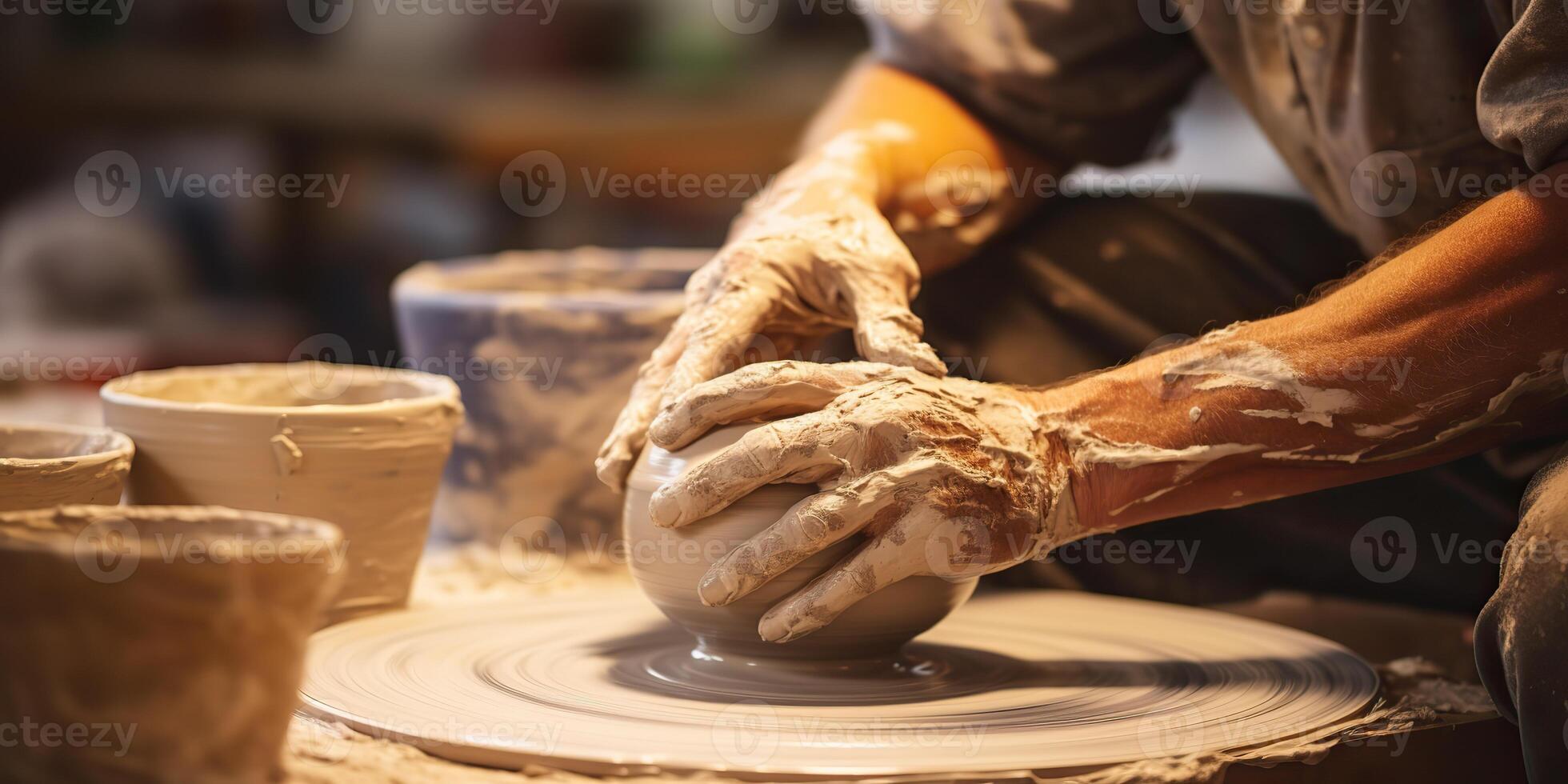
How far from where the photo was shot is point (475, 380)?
2.20 m

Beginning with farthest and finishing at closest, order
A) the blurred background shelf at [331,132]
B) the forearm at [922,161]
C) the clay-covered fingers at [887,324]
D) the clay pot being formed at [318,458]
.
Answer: the blurred background shelf at [331,132]
the forearm at [922,161]
the clay pot being formed at [318,458]
the clay-covered fingers at [887,324]

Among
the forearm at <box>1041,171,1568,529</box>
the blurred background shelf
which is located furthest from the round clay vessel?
the blurred background shelf

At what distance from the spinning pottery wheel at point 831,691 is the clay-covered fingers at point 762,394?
0.27 metres

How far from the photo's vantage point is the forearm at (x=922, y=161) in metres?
2.03


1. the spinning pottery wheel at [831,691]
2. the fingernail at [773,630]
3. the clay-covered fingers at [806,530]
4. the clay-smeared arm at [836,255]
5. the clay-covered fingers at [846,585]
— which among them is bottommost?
the spinning pottery wheel at [831,691]

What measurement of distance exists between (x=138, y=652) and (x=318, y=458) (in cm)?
74

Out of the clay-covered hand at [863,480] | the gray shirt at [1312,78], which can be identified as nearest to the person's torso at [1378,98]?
the gray shirt at [1312,78]

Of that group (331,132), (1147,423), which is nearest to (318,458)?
(1147,423)

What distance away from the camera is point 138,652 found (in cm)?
94

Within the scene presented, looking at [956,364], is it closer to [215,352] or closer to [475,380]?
[475,380]

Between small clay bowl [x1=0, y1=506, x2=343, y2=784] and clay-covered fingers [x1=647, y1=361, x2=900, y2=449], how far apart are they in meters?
0.48

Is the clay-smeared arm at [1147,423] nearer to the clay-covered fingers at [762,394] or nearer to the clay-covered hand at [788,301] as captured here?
the clay-covered fingers at [762,394]

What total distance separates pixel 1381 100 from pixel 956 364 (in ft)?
2.30

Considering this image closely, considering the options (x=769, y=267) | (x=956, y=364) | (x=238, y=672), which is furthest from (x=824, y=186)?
(x=238, y=672)
